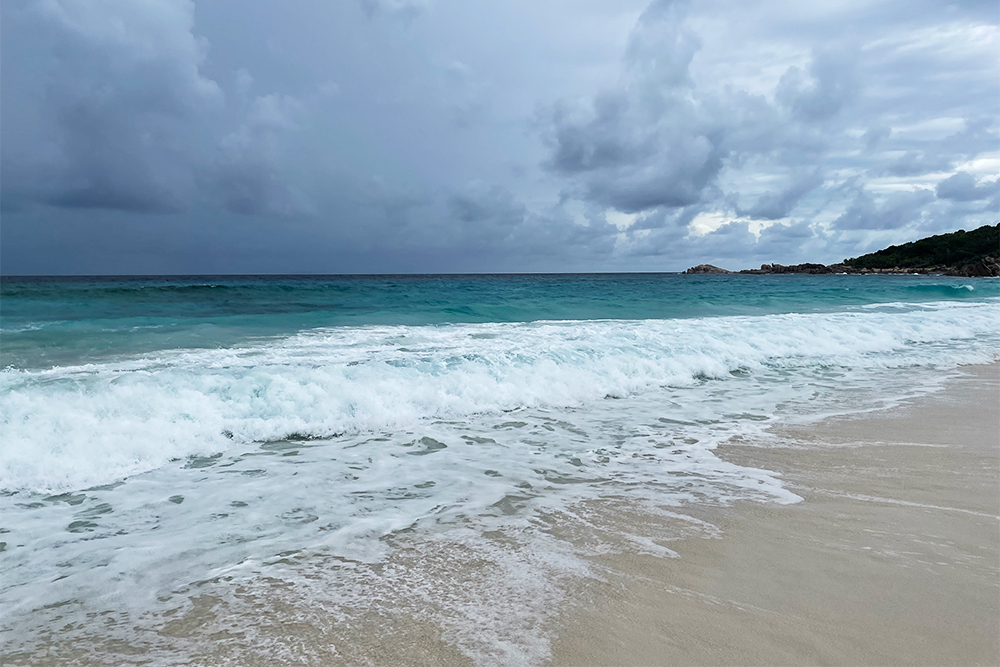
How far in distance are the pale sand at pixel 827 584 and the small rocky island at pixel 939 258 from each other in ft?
276

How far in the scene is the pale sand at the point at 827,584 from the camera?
254 cm

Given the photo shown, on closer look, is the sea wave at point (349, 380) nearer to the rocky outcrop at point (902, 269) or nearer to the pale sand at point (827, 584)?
the pale sand at point (827, 584)

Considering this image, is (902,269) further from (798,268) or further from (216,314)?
(216,314)

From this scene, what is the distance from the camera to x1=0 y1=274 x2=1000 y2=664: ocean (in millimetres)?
2852

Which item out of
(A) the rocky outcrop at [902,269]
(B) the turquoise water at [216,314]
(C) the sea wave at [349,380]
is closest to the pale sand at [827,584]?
(C) the sea wave at [349,380]

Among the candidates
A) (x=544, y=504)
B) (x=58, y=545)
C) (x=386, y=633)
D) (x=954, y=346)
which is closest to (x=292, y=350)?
(x=58, y=545)

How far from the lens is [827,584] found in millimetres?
3082

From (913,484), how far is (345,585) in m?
4.54

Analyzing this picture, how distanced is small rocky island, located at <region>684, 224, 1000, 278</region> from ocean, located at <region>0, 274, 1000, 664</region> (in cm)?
7758

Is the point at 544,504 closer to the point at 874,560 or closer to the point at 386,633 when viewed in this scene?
the point at 386,633

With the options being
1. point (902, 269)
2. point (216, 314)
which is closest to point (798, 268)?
point (902, 269)

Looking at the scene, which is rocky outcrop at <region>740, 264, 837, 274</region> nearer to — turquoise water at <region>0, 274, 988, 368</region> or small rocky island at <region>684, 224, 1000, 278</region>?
small rocky island at <region>684, 224, 1000, 278</region>

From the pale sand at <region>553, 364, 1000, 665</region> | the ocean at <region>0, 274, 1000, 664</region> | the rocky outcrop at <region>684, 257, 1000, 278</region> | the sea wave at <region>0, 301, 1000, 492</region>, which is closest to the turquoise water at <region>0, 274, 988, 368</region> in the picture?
the ocean at <region>0, 274, 1000, 664</region>

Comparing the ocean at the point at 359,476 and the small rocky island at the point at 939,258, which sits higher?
the small rocky island at the point at 939,258
